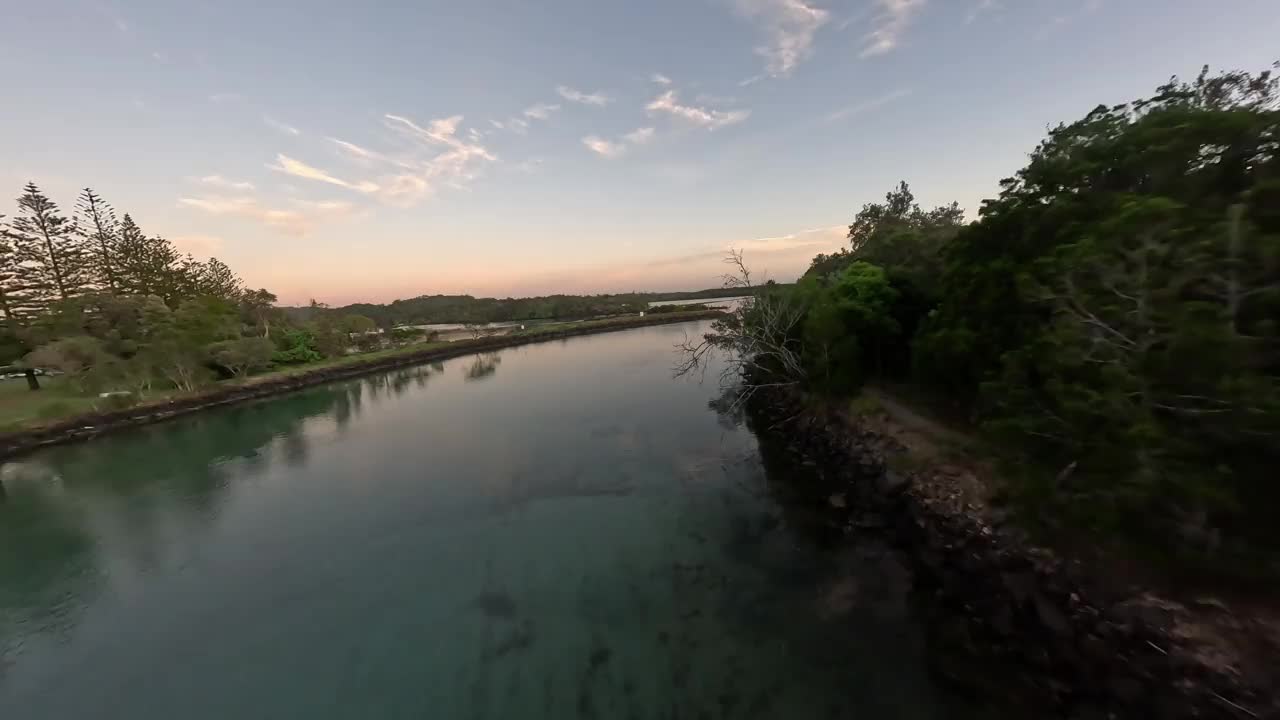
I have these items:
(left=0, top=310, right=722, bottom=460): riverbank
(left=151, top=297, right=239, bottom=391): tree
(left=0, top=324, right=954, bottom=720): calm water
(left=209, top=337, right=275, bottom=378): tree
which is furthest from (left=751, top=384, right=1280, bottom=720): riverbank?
(left=209, top=337, right=275, bottom=378): tree

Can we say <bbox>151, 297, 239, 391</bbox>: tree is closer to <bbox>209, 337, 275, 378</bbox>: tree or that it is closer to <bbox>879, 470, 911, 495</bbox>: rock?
<bbox>209, 337, 275, 378</bbox>: tree

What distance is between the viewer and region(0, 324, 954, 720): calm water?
20.2 feet

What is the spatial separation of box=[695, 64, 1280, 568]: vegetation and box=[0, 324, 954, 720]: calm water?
3666 mm

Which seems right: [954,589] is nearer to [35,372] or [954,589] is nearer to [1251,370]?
[1251,370]

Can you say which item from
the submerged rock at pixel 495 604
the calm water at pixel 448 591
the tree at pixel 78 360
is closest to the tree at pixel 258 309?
the tree at pixel 78 360

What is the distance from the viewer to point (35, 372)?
2570 centimetres

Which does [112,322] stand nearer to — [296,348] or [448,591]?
[296,348]

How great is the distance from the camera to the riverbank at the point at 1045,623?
15.3 feet

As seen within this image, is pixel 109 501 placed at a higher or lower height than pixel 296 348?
lower

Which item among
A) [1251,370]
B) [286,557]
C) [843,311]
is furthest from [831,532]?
[286,557]

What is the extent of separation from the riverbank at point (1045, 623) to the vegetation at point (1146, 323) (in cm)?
98

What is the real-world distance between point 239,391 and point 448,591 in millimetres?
28836

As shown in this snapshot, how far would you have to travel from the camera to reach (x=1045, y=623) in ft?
20.4

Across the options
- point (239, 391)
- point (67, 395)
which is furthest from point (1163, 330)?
point (67, 395)
